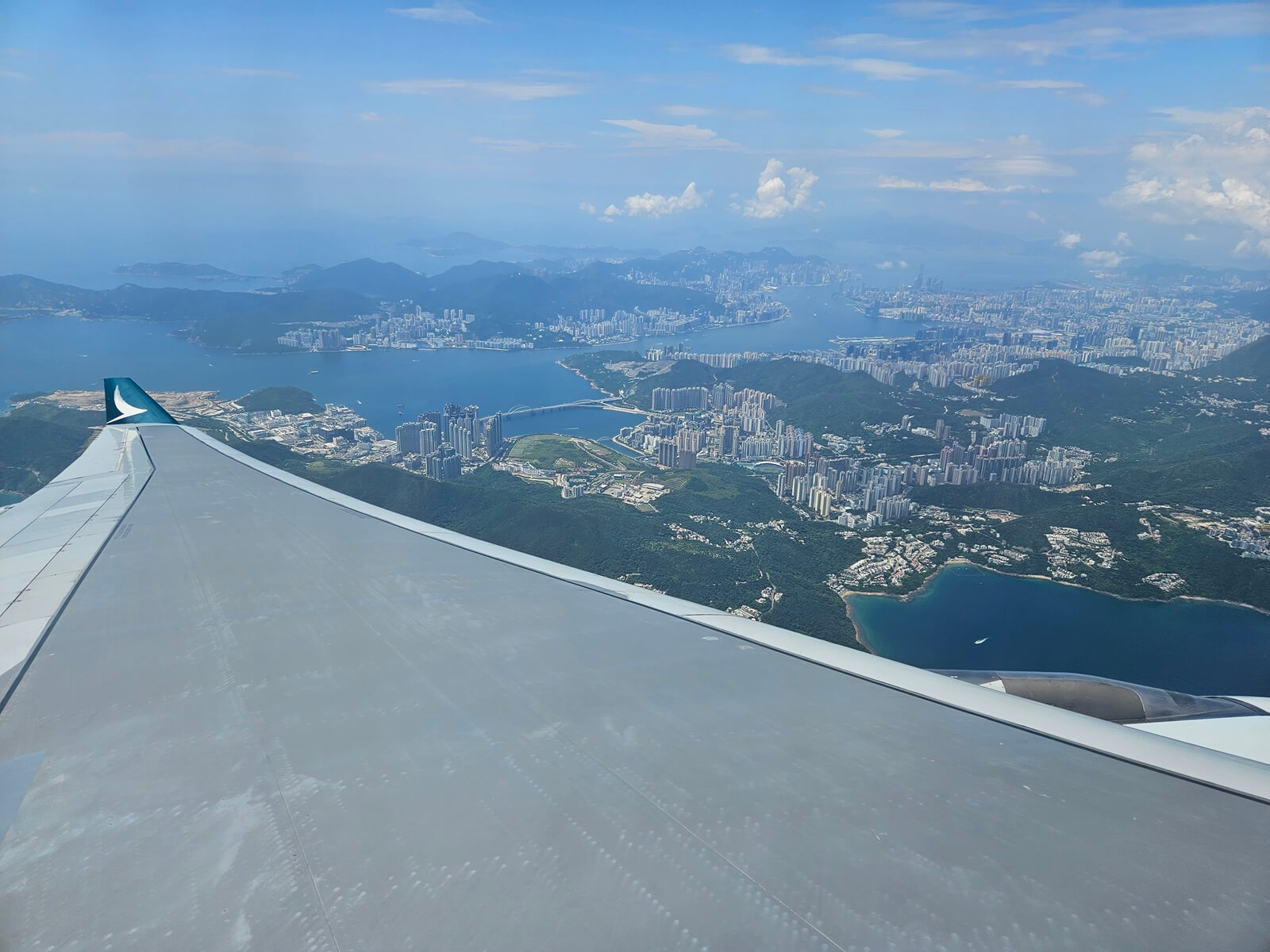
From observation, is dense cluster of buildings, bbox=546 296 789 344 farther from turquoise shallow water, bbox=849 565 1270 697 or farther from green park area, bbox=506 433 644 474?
turquoise shallow water, bbox=849 565 1270 697

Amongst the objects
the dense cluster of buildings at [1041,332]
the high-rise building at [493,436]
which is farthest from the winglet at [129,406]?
the dense cluster of buildings at [1041,332]

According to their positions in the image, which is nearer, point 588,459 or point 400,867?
point 400,867

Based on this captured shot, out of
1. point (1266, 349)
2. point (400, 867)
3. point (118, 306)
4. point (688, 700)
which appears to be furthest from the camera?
point (118, 306)

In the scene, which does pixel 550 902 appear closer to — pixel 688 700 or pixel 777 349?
pixel 688 700

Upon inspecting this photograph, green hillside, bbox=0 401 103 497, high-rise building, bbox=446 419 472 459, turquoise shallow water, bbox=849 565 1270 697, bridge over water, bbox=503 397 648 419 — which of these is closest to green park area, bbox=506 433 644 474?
high-rise building, bbox=446 419 472 459

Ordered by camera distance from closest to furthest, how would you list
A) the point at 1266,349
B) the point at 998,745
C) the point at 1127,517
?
the point at 998,745
the point at 1127,517
the point at 1266,349

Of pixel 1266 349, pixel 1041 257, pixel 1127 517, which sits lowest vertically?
pixel 1127 517

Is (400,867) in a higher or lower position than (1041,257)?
lower

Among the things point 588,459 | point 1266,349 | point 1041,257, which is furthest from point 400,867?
point 1041,257
